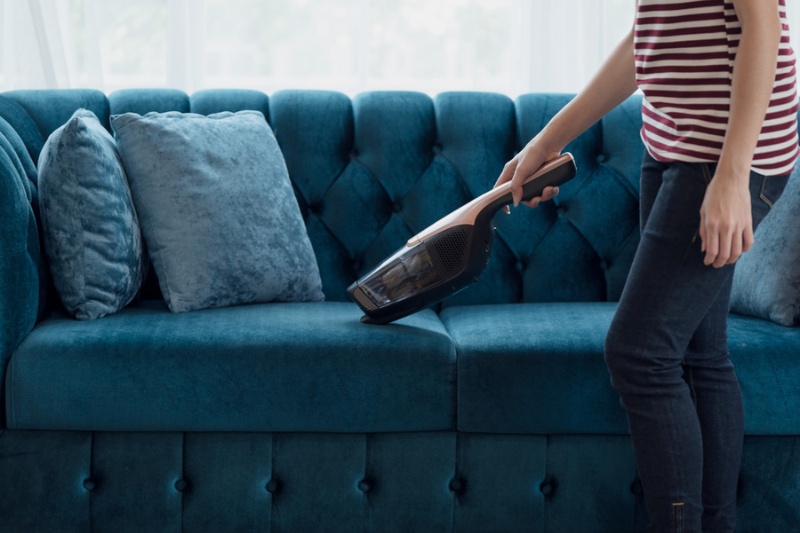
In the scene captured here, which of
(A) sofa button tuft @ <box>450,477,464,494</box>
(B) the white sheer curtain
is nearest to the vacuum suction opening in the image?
(A) sofa button tuft @ <box>450,477,464,494</box>

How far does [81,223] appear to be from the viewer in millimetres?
1509

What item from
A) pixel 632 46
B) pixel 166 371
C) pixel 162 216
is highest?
pixel 632 46

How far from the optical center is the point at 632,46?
49.8 inches

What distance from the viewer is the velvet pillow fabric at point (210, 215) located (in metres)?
1.59

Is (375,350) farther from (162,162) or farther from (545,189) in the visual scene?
(162,162)

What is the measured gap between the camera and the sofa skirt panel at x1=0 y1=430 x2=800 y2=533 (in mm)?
1405

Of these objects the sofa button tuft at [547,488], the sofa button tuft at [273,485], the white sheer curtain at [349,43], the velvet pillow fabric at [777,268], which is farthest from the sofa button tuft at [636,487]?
the white sheer curtain at [349,43]

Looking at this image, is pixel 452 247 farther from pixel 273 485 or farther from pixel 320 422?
pixel 273 485

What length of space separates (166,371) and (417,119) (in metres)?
0.85

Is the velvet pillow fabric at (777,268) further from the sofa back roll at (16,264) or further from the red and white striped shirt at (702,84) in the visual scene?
the sofa back roll at (16,264)

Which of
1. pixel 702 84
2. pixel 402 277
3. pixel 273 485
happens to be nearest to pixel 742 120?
pixel 702 84

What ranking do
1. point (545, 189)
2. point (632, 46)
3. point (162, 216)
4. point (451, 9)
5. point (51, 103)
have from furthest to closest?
point (451, 9) → point (51, 103) → point (162, 216) → point (545, 189) → point (632, 46)

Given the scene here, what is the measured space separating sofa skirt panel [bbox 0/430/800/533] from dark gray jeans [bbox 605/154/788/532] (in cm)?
29

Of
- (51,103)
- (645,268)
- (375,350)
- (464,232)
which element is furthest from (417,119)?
(645,268)
